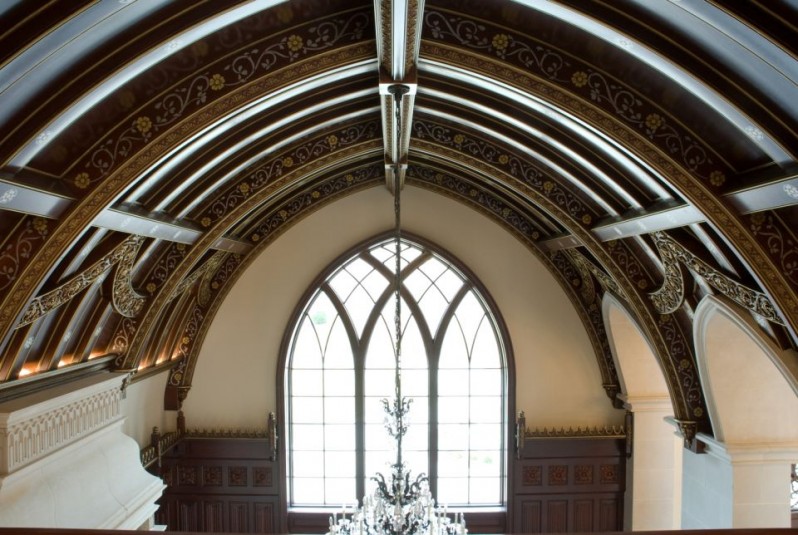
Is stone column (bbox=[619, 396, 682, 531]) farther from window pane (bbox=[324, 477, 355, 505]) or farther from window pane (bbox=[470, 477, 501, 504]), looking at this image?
window pane (bbox=[324, 477, 355, 505])

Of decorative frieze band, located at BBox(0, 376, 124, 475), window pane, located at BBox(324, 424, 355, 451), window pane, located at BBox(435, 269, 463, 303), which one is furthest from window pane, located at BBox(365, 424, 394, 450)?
decorative frieze band, located at BBox(0, 376, 124, 475)

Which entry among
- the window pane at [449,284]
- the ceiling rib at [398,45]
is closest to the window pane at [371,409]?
the window pane at [449,284]

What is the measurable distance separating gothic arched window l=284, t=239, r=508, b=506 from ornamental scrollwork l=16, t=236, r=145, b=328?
3.36 metres

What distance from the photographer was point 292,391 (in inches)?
378

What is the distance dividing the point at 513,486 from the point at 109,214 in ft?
22.9

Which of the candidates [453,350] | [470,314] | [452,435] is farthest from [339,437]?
[470,314]

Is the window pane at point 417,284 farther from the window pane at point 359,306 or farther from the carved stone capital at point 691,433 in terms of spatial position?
the carved stone capital at point 691,433

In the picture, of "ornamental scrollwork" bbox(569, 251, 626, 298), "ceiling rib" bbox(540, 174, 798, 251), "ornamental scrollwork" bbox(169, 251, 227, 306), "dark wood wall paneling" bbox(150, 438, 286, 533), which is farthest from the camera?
"dark wood wall paneling" bbox(150, 438, 286, 533)

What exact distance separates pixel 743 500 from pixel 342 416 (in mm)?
5316

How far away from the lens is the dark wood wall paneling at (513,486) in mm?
9219

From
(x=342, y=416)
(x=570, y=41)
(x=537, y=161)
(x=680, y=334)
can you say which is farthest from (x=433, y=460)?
(x=570, y=41)

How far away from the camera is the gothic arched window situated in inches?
376

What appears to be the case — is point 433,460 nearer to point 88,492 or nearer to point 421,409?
point 421,409

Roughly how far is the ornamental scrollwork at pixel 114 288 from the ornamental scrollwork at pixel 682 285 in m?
4.23
